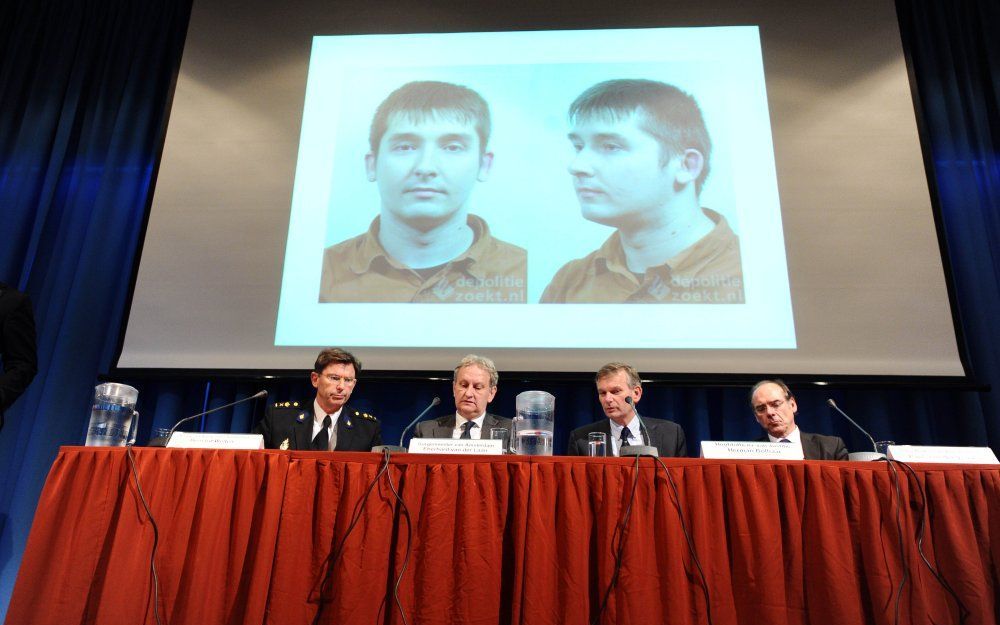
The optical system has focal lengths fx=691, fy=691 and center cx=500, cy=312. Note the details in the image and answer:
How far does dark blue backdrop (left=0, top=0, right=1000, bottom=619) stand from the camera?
3.28 meters

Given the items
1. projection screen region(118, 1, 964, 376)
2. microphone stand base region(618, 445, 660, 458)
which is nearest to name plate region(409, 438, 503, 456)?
microphone stand base region(618, 445, 660, 458)

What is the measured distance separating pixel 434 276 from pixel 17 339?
1652 millimetres

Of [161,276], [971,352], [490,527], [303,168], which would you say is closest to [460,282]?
[303,168]

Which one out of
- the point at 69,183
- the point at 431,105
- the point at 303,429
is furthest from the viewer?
the point at 69,183

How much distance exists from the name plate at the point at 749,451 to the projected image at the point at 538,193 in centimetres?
124

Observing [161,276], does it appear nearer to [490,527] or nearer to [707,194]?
[490,527]

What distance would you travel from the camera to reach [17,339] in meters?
2.61

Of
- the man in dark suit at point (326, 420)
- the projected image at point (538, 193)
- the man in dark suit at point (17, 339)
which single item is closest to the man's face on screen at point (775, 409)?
the projected image at point (538, 193)

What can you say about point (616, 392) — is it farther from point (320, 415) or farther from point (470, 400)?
point (320, 415)

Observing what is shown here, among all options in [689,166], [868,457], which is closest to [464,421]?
[868,457]

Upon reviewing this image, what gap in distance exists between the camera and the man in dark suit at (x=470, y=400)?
8.54 ft

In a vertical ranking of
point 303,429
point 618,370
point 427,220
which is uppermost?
point 427,220

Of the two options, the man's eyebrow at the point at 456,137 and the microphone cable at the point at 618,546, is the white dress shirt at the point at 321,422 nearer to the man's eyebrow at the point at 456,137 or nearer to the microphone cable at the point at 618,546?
the microphone cable at the point at 618,546

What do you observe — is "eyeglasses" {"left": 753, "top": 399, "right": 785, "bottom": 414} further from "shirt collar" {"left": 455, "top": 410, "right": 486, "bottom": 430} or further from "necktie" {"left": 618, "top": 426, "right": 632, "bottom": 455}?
"shirt collar" {"left": 455, "top": 410, "right": 486, "bottom": 430}
